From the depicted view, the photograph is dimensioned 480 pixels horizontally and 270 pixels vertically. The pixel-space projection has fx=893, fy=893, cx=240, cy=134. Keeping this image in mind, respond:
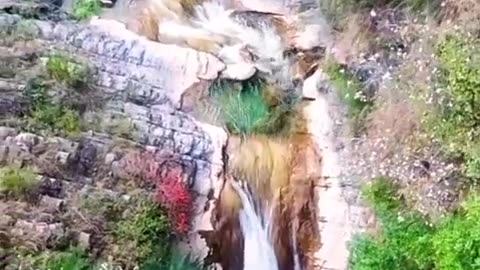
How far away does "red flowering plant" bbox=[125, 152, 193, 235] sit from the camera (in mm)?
3164

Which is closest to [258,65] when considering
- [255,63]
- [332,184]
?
[255,63]

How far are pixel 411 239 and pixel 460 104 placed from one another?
1.65 feet

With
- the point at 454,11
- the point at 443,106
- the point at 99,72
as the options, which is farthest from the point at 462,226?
the point at 99,72

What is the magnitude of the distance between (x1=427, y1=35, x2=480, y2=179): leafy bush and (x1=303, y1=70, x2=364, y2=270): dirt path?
413 mm

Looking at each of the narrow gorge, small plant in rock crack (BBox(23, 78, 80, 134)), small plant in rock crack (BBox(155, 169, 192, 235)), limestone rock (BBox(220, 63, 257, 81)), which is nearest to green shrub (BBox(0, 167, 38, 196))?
the narrow gorge

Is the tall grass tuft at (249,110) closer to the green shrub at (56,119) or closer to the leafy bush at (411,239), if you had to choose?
the leafy bush at (411,239)

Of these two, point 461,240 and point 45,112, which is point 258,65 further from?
point 461,240

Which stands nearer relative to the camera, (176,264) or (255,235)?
(176,264)

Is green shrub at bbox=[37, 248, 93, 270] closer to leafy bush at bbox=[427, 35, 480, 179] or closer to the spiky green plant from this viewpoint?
the spiky green plant

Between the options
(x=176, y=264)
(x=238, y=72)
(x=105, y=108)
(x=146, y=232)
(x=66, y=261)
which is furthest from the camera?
(x=238, y=72)

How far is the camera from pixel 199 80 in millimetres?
3375

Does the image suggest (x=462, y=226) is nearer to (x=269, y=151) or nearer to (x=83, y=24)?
(x=269, y=151)

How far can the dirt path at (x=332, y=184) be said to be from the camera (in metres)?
3.33

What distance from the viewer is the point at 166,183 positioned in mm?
3193
